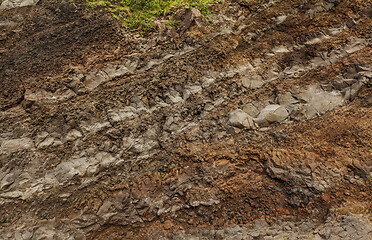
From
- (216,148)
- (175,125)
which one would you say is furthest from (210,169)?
(175,125)

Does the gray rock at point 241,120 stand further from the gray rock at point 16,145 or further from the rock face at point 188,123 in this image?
the gray rock at point 16,145

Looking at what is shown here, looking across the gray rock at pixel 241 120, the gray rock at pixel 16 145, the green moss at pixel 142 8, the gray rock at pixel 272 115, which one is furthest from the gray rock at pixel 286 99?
the gray rock at pixel 16 145

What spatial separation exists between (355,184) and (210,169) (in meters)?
4.17

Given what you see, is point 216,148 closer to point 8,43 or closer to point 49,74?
point 49,74

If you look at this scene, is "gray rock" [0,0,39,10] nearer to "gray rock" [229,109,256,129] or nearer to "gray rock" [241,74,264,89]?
"gray rock" [241,74,264,89]

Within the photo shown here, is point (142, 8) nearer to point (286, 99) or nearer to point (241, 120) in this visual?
point (241, 120)

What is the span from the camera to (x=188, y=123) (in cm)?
739

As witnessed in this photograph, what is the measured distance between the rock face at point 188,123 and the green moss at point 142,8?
15.1 inches

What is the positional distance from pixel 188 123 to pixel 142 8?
5.04 m

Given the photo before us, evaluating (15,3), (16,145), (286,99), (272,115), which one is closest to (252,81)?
(286,99)

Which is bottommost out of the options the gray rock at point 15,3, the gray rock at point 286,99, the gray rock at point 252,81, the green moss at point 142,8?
the gray rock at point 286,99

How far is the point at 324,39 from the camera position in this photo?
25.1 ft

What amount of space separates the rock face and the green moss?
38cm

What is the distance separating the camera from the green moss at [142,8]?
805 centimetres
